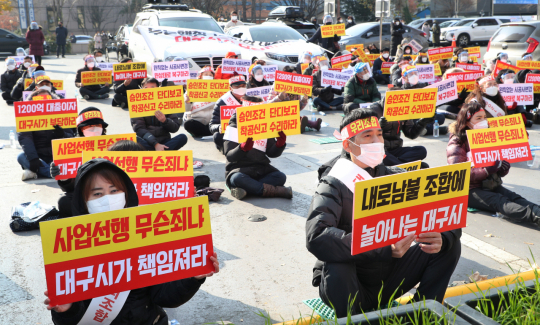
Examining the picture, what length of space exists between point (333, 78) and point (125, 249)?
1111cm

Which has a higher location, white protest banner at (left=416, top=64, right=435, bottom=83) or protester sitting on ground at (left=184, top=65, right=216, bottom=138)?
white protest banner at (left=416, top=64, right=435, bottom=83)

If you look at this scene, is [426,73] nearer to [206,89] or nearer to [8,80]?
[206,89]

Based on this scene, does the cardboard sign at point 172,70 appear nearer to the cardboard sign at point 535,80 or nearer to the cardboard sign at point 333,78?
the cardboard sign at point 333,78

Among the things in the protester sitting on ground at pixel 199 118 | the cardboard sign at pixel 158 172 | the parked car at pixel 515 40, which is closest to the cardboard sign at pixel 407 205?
the cardboard sign at pixel 158 172

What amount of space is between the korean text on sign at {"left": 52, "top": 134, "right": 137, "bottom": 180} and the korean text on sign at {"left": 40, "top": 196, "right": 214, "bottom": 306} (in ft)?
9.63

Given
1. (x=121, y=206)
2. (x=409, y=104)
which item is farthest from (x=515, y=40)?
(x=121, y=206)

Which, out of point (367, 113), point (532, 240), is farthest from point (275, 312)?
point (532, 240)

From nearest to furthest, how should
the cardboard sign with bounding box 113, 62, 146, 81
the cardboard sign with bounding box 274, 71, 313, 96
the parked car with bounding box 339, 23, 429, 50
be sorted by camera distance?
the cardboard sign with bounding box 274, 71, 313, 96 < the cardboard sign with bounding box 113, 62, 146, 81 < the parked car with bounding box 339, 23, 429, 50

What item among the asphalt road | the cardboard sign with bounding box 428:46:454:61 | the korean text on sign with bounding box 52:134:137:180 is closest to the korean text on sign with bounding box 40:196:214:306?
the asphalt road

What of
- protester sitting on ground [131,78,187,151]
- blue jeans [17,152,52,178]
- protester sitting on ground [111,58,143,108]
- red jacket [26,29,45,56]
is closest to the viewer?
blue jeans [17,152,52,178]

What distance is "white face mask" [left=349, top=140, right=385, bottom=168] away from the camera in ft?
11.8

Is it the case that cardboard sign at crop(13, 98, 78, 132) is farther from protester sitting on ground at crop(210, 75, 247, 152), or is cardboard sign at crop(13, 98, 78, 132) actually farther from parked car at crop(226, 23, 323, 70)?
parked car at crop(226, 23, 323, 70)

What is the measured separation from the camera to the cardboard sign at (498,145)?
5824 mm

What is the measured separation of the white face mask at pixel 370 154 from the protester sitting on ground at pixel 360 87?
24.8 feet
